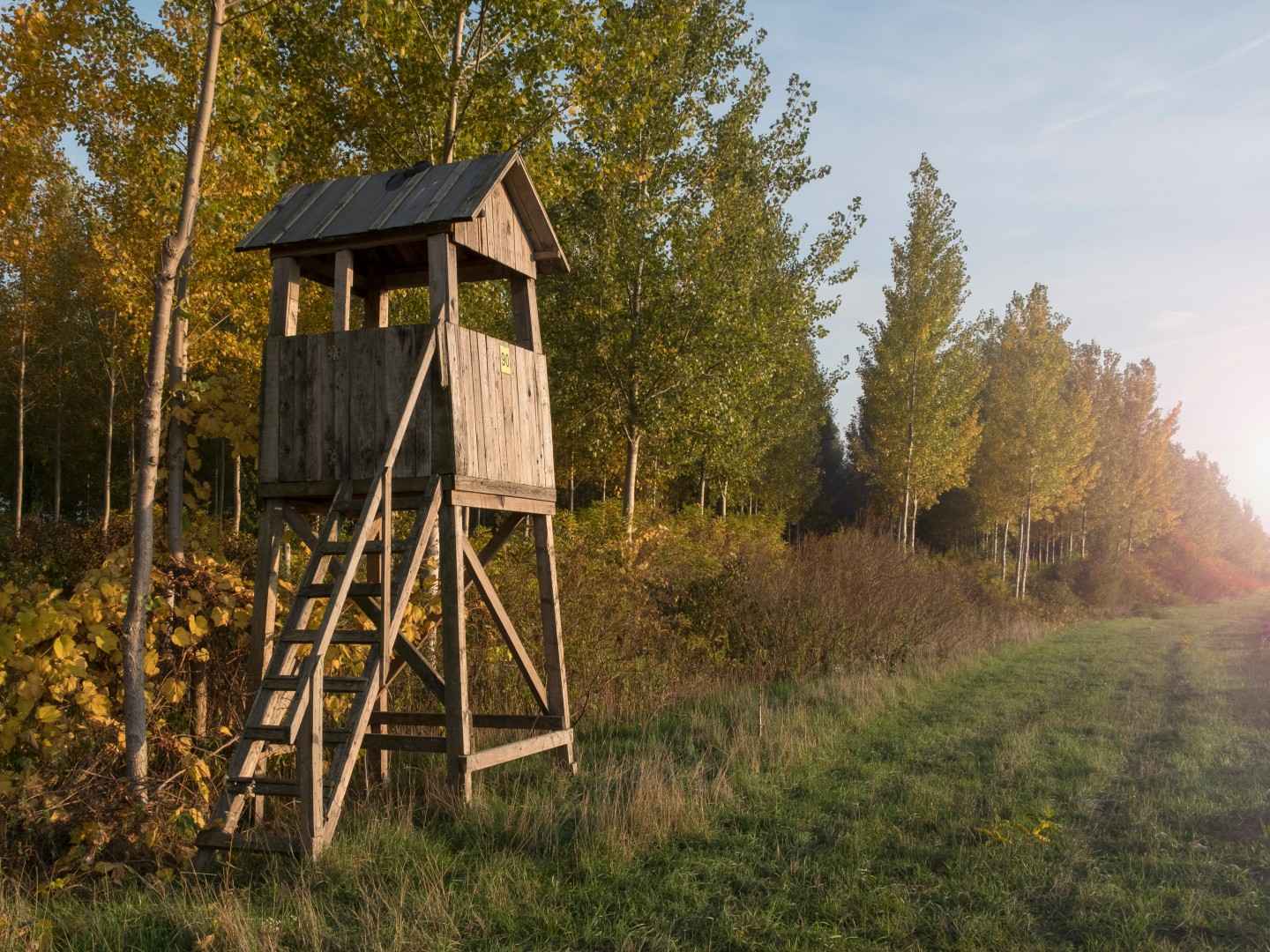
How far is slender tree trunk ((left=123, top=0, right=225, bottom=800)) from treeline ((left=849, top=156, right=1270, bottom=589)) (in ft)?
64.1

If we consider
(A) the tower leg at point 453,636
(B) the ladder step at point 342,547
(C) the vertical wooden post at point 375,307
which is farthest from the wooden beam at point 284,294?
(A) the tower leg at point 453,636

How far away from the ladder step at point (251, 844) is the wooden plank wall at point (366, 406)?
8.92 feet

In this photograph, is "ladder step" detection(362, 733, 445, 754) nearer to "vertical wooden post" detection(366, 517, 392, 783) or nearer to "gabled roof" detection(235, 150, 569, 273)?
"vertical wooden post" detection(366, 517, 392, 783)

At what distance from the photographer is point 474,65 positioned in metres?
11.8

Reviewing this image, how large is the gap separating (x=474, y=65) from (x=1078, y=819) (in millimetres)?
10049

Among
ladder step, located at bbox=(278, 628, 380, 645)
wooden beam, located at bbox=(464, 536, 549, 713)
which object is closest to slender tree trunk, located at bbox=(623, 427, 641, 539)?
wooden beam, located at bbox=(464, 536, 549, 713)

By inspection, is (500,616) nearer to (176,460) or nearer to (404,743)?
(404,743)

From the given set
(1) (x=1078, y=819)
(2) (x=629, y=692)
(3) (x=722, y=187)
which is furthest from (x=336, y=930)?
(3) (x=722, y=187)

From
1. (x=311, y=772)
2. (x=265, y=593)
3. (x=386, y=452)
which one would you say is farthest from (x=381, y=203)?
(x=311, y=772)

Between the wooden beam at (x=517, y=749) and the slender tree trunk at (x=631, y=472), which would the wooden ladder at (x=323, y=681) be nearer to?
the wooden beam at (x=517, y=749)

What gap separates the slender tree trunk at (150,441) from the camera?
19.9ft

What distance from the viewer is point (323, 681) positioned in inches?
279

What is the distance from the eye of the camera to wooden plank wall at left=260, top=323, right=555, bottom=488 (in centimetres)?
781

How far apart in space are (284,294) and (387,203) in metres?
1.18
